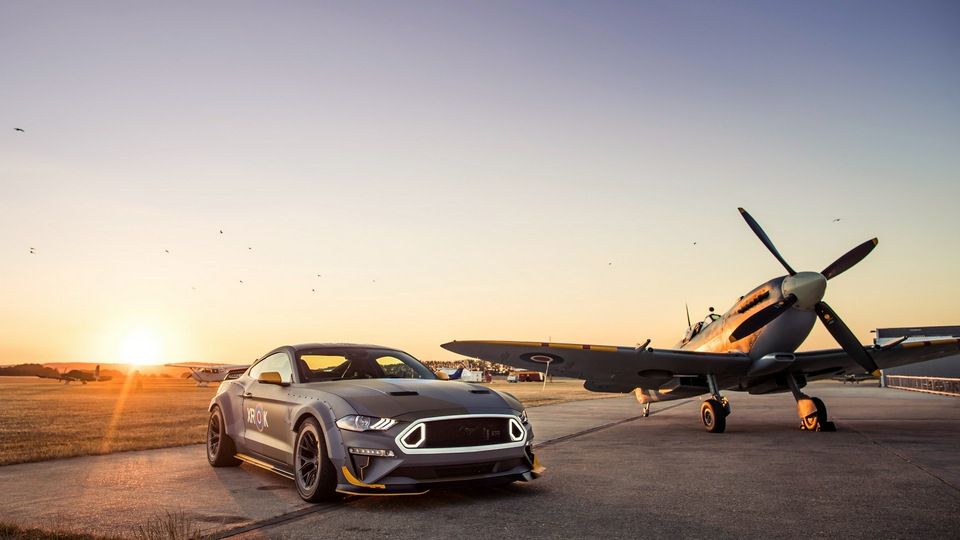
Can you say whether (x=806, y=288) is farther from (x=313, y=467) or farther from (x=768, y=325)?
(x=313, y=467)

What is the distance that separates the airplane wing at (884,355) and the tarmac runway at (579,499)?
4.73m

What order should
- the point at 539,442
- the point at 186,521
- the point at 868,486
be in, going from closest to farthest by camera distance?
the point at 186,521
the point at 868,486
the point at 539,442

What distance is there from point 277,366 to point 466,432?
304cm

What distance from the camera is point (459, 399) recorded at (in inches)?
235

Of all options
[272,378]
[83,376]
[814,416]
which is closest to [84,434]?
[272,378]

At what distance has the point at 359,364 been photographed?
7367 millimetres

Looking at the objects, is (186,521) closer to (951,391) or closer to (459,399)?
(459,399)

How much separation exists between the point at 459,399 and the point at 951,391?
136ft

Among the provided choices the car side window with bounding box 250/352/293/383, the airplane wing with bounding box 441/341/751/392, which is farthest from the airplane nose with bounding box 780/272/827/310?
the car side window with bounding box 250/352/293/383

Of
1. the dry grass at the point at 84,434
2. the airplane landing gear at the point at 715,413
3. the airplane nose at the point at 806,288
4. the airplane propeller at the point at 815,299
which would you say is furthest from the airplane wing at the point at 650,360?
the dry grass at the point at 84,434

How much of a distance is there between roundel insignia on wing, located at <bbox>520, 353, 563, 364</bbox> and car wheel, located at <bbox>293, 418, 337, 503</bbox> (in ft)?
22.7

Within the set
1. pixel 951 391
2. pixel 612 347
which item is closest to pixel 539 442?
pixel 612 347

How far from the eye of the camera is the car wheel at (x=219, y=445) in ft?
26.0

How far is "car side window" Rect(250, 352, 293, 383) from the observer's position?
707 centimetres
